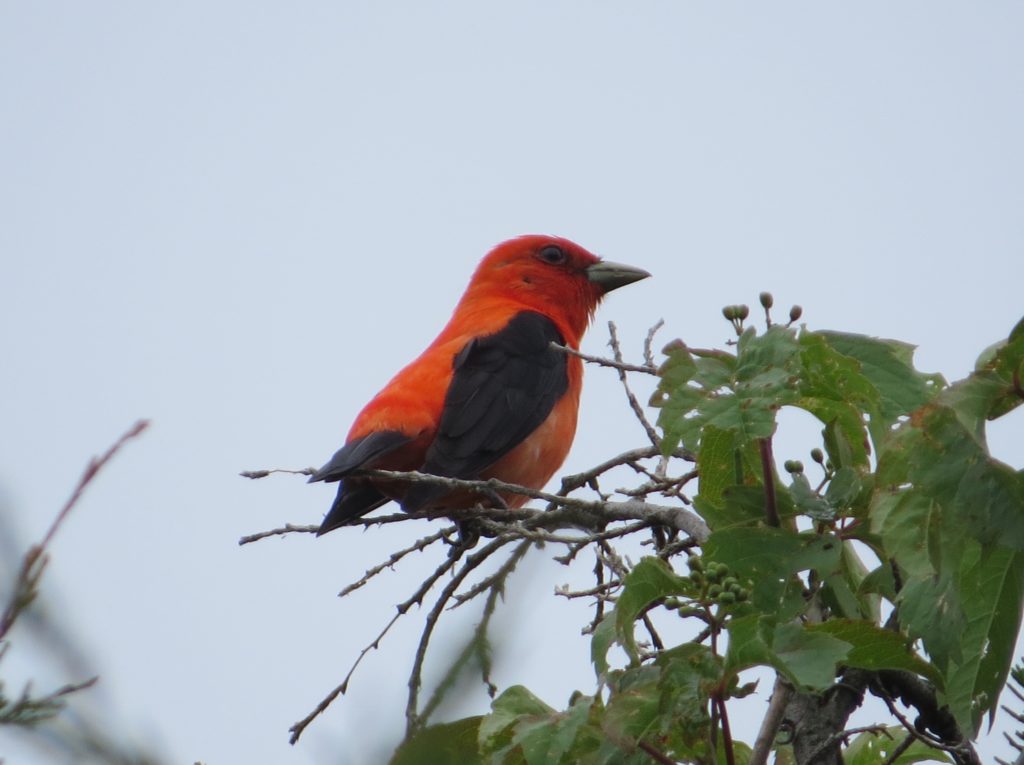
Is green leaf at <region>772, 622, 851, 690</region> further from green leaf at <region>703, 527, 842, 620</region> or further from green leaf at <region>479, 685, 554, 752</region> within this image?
green leaf at <region>479, 685, 554, 752</region>

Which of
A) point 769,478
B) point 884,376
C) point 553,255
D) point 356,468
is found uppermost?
point 553,255

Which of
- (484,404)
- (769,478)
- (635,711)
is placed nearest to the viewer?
(635,711)

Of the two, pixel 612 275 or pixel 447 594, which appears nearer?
pixel 447 594

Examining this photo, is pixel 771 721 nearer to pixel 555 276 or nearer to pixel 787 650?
pixel 787 650

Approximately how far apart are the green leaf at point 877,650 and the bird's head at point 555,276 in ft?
16.5

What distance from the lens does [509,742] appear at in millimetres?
2625

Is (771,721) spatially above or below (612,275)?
below

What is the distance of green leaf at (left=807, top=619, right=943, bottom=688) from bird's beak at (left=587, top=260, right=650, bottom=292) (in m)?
5.20

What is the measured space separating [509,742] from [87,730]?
5.28 ft

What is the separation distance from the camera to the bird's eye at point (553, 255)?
7535 mm

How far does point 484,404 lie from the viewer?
5.80m

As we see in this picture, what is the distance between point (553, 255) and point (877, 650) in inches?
209

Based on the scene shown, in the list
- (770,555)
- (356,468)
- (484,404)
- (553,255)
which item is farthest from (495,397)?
(770,555)

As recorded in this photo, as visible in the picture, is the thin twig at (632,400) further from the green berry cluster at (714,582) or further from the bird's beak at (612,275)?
the bird's beak at (612,275)
